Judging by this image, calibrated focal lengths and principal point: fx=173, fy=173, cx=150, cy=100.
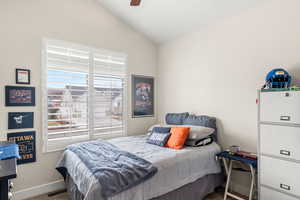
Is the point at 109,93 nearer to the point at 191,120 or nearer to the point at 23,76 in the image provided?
the point at 23,76

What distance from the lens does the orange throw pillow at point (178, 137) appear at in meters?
2.39

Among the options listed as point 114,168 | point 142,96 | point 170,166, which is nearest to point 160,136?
point 170,166

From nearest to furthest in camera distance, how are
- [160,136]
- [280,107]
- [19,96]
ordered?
[280,107]
[19,96]
[160,136]

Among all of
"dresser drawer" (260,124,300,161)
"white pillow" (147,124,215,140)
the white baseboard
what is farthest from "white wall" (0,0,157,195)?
"dresser drawer" (260,124,300,161)

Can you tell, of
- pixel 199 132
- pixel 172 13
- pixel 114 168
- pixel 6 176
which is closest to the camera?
pixel 6 176

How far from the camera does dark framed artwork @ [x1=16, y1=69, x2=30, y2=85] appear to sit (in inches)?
93.0

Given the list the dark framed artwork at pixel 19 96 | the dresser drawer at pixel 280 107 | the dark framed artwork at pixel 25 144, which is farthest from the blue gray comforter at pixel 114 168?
the dresser drawer at pixel 280 107

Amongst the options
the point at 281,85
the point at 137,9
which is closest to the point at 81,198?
the point at 281,85

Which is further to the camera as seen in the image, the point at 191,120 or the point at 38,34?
the point at 191,120

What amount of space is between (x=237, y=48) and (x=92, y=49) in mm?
2319

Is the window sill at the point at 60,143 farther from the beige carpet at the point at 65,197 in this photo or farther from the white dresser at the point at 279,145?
the white dresser at the point at 279,145

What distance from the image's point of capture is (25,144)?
7.89 ft

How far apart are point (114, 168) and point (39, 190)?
63.7 inches

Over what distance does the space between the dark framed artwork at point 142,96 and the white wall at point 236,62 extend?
0.57m
